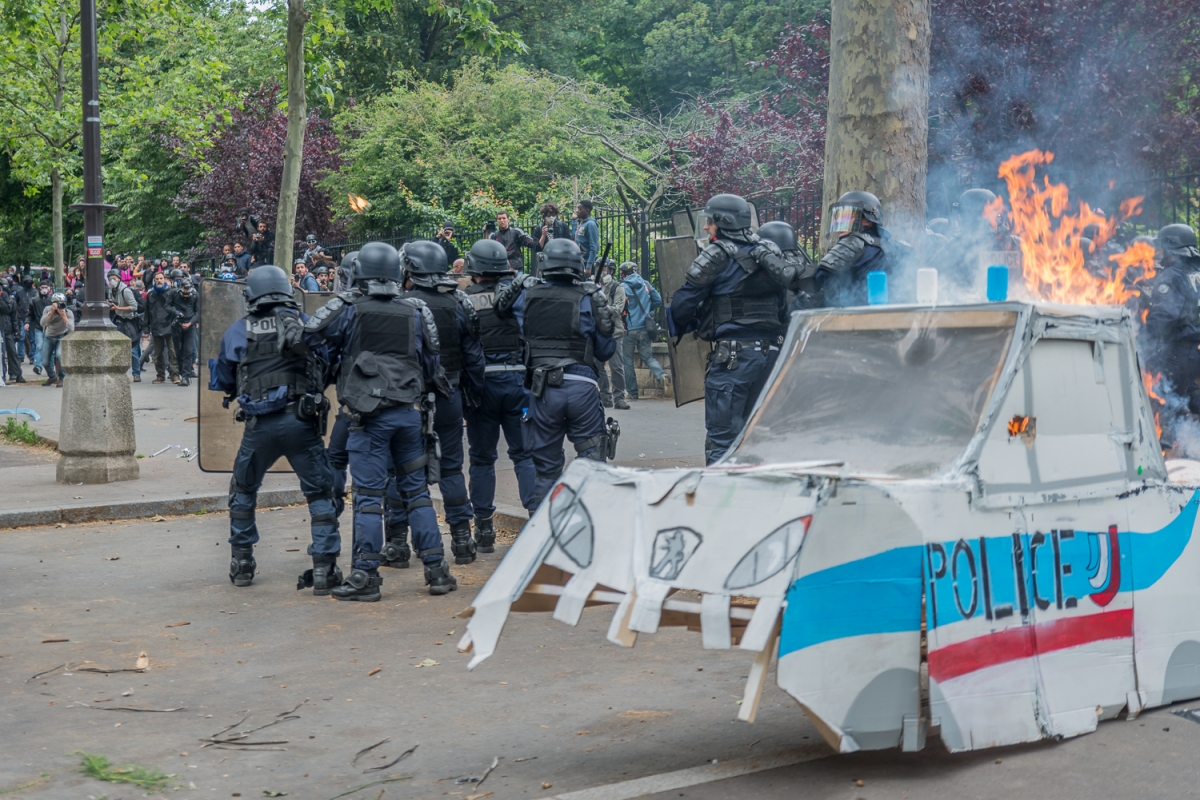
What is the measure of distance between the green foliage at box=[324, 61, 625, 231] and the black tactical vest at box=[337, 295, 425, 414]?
1847 centimetres

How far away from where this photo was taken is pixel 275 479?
11602 mm

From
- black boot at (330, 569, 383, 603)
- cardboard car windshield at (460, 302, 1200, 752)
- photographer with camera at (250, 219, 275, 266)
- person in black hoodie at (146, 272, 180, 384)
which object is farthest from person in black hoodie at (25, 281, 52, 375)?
cardboard car windshield at (460, 302, 1200, 752)

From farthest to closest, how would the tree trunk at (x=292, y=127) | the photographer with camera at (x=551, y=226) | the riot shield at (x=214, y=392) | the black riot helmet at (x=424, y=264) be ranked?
the photographer with camera at (x=551, y=226), the tree trunk at (x=292, y=127), the riot shield at (x=214, y=392), the black riot helmet at (x=424, y=264)

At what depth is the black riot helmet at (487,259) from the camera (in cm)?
862

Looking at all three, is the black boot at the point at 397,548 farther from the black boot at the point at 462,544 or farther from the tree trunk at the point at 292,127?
the tree trunk at the point at 292,127

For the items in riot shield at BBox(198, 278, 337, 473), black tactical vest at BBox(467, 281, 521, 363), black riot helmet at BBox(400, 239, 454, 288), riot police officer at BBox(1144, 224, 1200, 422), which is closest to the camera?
black riot helmet at BBox(400, 239, 454, 288)

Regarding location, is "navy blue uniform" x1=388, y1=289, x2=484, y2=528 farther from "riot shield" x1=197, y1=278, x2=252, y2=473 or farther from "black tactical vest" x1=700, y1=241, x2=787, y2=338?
"riot shield" x1=197, y1=278, x2=252, y2=473

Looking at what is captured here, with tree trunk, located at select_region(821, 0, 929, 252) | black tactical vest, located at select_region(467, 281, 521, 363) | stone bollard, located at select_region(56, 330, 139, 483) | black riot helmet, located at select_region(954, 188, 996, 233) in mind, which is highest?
tree trunk, located at select_region(821, 0, 929, 252)

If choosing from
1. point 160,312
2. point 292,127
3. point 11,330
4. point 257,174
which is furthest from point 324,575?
point 257,174

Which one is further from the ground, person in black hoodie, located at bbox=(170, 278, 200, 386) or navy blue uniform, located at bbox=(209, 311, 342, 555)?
person in black hoodie, located at bbox=(170, 278, 200, 386)

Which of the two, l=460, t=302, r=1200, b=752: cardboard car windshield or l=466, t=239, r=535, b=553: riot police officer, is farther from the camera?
l=466, t=239, r=535, b=553: riot police officer

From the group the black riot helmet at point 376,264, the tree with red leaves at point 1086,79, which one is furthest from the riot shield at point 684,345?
the tree with red leaves at point 1086,79

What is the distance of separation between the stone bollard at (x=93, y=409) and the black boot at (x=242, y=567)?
13.8 ft

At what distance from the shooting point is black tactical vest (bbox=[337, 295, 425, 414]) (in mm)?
7207
